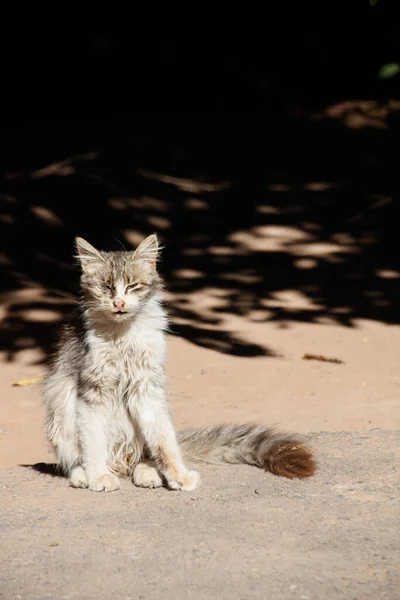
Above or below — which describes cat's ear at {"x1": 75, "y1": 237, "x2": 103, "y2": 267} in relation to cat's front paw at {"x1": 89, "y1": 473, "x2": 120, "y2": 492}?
above

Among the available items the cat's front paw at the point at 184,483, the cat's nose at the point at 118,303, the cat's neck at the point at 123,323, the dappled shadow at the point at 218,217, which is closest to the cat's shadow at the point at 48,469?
the cat's front paw at the point at 184,483

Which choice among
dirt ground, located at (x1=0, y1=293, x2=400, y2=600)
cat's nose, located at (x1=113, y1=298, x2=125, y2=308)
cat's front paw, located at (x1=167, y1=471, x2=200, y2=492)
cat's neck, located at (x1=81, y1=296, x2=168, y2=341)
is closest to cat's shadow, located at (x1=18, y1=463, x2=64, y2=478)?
dirt ground, located at (x1=0, y1=293, x2=400, y2=600)

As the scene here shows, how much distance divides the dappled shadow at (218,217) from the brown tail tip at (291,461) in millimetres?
4068

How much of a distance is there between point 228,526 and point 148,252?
Answer: 5.67 feet

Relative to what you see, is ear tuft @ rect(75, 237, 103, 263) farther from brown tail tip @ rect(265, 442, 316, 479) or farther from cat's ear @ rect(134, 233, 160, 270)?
brown tail tip @ rect(265, 442, 316, 479)

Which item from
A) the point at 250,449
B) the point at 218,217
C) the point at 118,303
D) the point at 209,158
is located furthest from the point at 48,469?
the point at 209,158

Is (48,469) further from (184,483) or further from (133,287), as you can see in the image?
(133,287)

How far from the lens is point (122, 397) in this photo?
542 cm

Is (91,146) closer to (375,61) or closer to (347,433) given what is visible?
(375,61)

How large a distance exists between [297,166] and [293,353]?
6.53 meters

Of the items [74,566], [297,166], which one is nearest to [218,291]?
[297,166]

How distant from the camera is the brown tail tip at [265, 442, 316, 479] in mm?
5352

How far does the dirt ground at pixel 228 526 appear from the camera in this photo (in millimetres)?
3943

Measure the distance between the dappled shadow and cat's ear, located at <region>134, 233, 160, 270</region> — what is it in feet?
13.5
